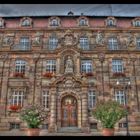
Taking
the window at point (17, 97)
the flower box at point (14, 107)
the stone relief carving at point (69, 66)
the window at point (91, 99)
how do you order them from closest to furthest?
the flower box at point (14, 107) → the window at point (91, 99) → the window at point (17, 97) → the stone relief carving at point (69, 66)

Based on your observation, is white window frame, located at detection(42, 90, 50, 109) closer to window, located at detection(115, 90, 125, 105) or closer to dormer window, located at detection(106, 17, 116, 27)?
window, located at detection(115, 90, 125, 105)

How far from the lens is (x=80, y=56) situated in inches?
971

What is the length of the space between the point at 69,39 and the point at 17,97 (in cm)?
786

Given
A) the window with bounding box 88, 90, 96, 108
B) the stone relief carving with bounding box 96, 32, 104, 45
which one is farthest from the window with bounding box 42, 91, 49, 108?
the stone relief carving with bounding box 96, 32, 104, 45

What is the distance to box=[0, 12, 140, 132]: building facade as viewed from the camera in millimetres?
22766

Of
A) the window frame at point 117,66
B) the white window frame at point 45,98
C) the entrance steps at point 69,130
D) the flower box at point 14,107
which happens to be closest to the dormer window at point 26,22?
the white window frame at point 45,98

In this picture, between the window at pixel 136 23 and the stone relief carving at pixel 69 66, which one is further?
the window at pixel 136 23

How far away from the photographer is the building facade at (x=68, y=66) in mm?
22766

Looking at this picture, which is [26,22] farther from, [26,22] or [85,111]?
[85,111]

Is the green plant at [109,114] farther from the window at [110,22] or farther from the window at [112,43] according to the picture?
the window at [110,22]

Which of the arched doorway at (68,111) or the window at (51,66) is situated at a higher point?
the window at (51,66)
